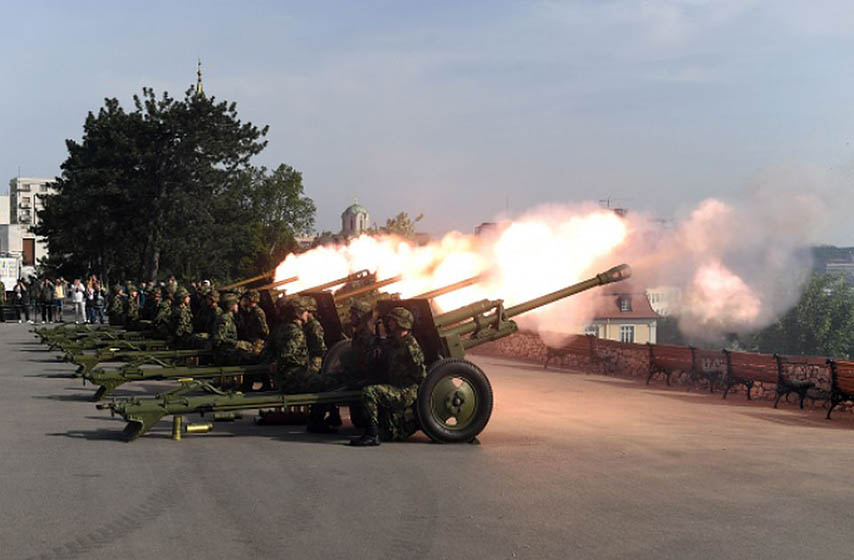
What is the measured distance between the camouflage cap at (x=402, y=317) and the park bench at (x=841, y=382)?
795 centimetres

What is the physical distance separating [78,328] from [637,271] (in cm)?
1442

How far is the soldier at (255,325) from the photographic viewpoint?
16436 millimetres

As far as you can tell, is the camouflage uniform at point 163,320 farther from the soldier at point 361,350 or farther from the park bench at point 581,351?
the park bench at point 581,351

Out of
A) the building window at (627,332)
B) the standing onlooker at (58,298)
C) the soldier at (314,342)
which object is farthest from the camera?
the building window at (627,332)

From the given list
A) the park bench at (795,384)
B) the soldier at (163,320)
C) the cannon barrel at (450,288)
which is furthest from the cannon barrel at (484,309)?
the soldier at (163,320)

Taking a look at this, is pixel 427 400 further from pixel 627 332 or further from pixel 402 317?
pixel 627 332

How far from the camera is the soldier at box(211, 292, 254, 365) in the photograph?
16031mm

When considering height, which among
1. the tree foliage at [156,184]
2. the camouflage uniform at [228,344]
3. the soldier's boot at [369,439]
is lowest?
the soldier's boot at [369,439]

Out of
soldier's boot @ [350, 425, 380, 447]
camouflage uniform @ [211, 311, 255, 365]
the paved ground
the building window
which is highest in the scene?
camouflage uniform @ [211, 311, 255, 365]

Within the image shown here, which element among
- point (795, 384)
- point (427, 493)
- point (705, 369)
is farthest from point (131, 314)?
point (427, 493)

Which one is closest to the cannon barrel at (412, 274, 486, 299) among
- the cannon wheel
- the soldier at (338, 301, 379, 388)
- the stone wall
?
the soldier at (338, 301, 379, 388)

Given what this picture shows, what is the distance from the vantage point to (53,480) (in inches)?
343

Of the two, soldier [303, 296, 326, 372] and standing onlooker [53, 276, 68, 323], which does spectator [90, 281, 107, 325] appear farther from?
soldier [303, 296, 326, 372]

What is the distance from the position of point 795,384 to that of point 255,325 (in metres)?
9.46
